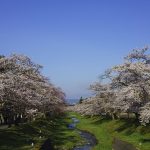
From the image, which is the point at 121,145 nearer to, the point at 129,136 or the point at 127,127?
the point at 129,136

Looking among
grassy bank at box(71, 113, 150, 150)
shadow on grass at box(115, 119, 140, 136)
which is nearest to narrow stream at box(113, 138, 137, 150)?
grassy bank at box(71, 113, 150, 150)

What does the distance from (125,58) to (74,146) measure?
71.3 ft

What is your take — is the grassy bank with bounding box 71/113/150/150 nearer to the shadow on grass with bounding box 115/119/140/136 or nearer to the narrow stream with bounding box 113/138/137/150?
the shadow on grass with bounding box 115/119/140/136

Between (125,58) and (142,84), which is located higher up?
(125,58)

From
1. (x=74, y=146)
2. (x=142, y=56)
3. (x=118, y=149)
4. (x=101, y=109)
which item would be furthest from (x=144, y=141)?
(x=101, y=109)

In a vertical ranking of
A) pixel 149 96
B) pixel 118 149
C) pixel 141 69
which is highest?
pixel 141 69

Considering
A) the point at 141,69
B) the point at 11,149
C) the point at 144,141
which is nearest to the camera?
the point at 11,149

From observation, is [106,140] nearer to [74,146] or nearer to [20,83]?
[74,146]

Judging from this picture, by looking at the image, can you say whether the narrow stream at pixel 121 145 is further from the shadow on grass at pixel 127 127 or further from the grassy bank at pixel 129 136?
the shadow on grass at pixel 127 127

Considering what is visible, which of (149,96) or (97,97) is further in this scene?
(97,97)

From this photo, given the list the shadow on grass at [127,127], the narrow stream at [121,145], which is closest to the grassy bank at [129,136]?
the shadow on grass at [127,127]

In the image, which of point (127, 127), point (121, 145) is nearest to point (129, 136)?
point (121, 145)

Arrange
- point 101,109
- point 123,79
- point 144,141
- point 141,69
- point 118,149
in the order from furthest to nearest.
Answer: point 101,109 < point 123,79 < point 141,69 < point 144,141 < point 118,149

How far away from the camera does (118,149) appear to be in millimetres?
46031
